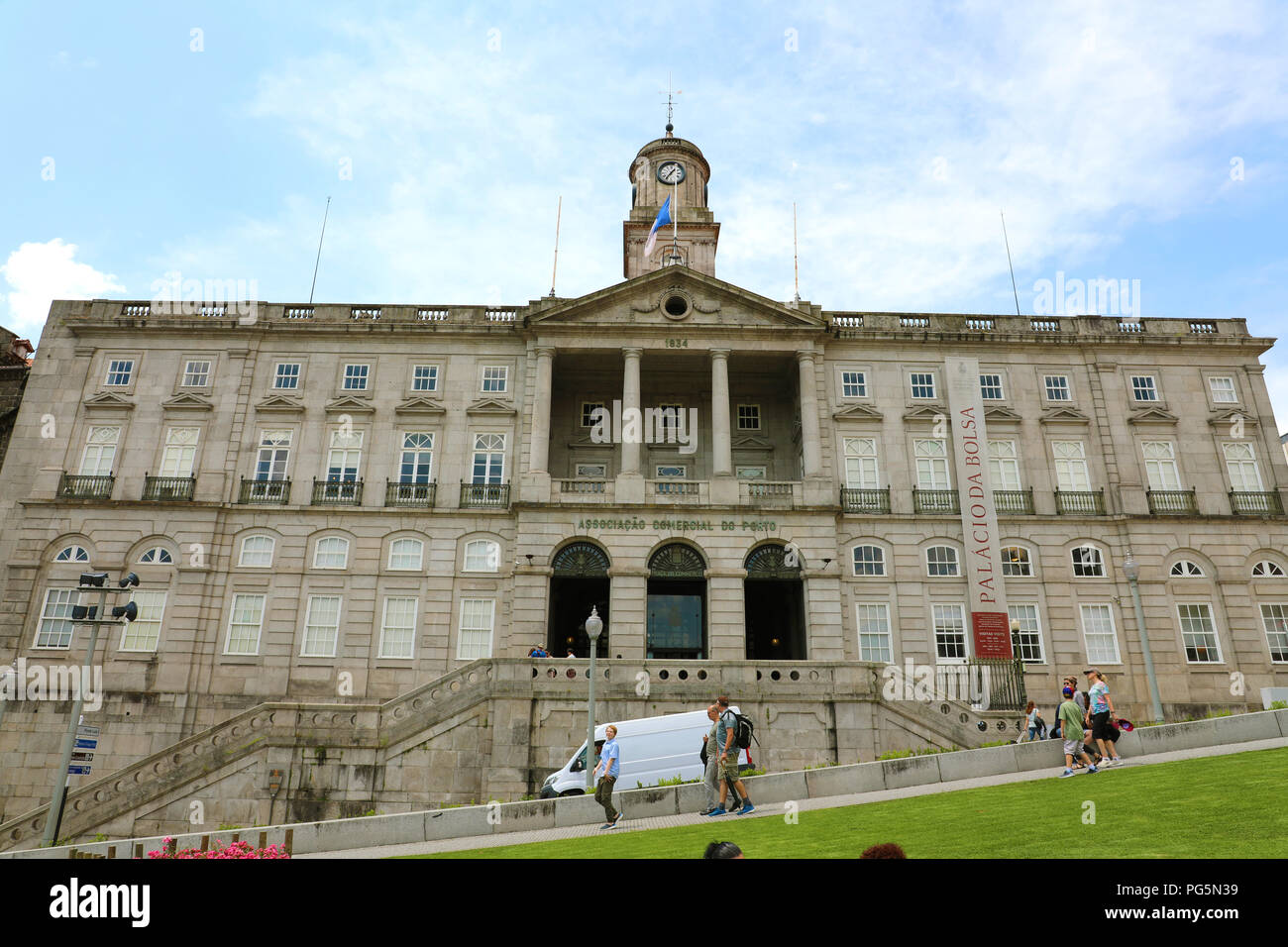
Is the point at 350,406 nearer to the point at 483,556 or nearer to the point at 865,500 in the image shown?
the point at 483,556

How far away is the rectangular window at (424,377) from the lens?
38.5 m

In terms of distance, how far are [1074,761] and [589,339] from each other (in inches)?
1000

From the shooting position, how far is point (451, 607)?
114 feet

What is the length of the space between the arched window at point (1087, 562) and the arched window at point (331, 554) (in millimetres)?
30741

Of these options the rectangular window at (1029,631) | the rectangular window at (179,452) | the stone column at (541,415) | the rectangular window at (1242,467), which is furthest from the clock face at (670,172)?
the rectangular window at (1242,467)

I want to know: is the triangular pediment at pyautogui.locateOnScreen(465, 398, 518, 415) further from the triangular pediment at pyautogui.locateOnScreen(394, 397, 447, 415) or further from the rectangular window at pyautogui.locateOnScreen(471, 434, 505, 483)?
the triangular pediment at pyautogui.locateOnScreen(394, 397, 447, 415)

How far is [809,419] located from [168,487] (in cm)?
2767

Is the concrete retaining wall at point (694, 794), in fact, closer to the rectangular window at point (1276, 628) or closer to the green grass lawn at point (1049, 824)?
the green grass lawn at point (1049, 824)

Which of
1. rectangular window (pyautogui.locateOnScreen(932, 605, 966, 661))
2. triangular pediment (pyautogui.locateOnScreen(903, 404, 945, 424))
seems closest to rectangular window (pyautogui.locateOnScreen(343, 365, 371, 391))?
triangular pediment (pyautogui.locateOnScreen(903, 404, 945, 424))

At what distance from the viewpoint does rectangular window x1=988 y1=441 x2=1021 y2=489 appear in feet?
122

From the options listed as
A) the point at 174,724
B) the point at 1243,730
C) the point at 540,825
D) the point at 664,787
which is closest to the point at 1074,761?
the point at 1243,730

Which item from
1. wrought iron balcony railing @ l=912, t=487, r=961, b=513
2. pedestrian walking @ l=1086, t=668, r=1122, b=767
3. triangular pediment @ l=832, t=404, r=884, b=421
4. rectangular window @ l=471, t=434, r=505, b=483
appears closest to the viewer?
pedestrian walking @ l=1086, t=668, r=1122, b=767

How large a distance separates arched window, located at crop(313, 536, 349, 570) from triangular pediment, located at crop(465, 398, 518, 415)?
7.80 meters
